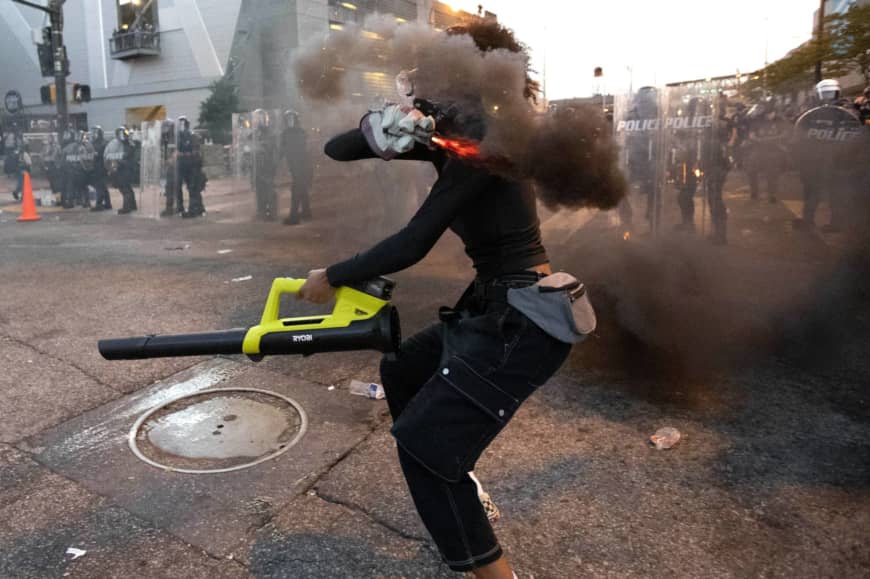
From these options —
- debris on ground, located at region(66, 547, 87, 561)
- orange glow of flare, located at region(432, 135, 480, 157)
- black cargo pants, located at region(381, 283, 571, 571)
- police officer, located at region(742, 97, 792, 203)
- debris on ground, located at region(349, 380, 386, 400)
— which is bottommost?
A: debris on ground, located at region(66, 547, 87, 561)

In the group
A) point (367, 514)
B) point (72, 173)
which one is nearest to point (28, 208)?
point (72, 173)

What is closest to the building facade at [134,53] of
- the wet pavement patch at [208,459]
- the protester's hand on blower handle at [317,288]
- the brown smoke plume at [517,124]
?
the wet pavement patch at [208,459]

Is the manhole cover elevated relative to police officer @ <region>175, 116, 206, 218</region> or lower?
lower

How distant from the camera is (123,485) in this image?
8.70 ft

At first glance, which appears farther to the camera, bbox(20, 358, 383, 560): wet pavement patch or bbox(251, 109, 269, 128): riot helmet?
bbox(251, 109, 269, 128): riot helmet

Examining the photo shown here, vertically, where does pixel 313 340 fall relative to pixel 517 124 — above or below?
below

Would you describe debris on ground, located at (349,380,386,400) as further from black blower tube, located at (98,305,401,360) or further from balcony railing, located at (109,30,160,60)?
balcony railing, located at (109,30,160,60)

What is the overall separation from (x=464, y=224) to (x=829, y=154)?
6728mm

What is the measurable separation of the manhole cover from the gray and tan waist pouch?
1.70 metres

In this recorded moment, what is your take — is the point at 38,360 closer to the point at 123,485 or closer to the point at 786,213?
the point at 123,485

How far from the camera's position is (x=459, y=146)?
5.82 ft

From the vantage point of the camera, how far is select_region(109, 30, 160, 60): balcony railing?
2544 centimetres

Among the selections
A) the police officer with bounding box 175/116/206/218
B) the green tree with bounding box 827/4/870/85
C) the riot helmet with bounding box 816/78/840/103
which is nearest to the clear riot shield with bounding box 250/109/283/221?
the police officer with bounding box 175/116/206/218

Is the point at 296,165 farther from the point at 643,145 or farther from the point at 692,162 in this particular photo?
the point at 692,162
